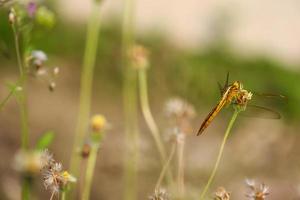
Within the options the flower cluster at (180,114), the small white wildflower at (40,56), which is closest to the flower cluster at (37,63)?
the small white wildflower at (40,56)

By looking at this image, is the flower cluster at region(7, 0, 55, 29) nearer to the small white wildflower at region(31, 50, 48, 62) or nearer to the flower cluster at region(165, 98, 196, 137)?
the small white wildflower at region(31, 50, 48, 62)

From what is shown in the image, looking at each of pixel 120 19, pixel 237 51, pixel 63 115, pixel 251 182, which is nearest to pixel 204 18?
pixel 237 51

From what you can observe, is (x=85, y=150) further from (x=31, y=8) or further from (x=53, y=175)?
(x=31, y=8)

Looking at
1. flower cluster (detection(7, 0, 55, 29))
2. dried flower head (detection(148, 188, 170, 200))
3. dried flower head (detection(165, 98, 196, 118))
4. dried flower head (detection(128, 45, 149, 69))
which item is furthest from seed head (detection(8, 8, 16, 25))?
dried flower head (detection(128, 45, 149, 69))

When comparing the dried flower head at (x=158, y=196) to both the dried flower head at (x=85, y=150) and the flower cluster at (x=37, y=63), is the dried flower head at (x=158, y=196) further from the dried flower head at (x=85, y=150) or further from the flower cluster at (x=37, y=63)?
the flower cluster at (x=37, y=63)

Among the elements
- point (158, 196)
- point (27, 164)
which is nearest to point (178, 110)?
point (158, 196)

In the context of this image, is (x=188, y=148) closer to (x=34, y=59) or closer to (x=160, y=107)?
(x=160, y=107)
